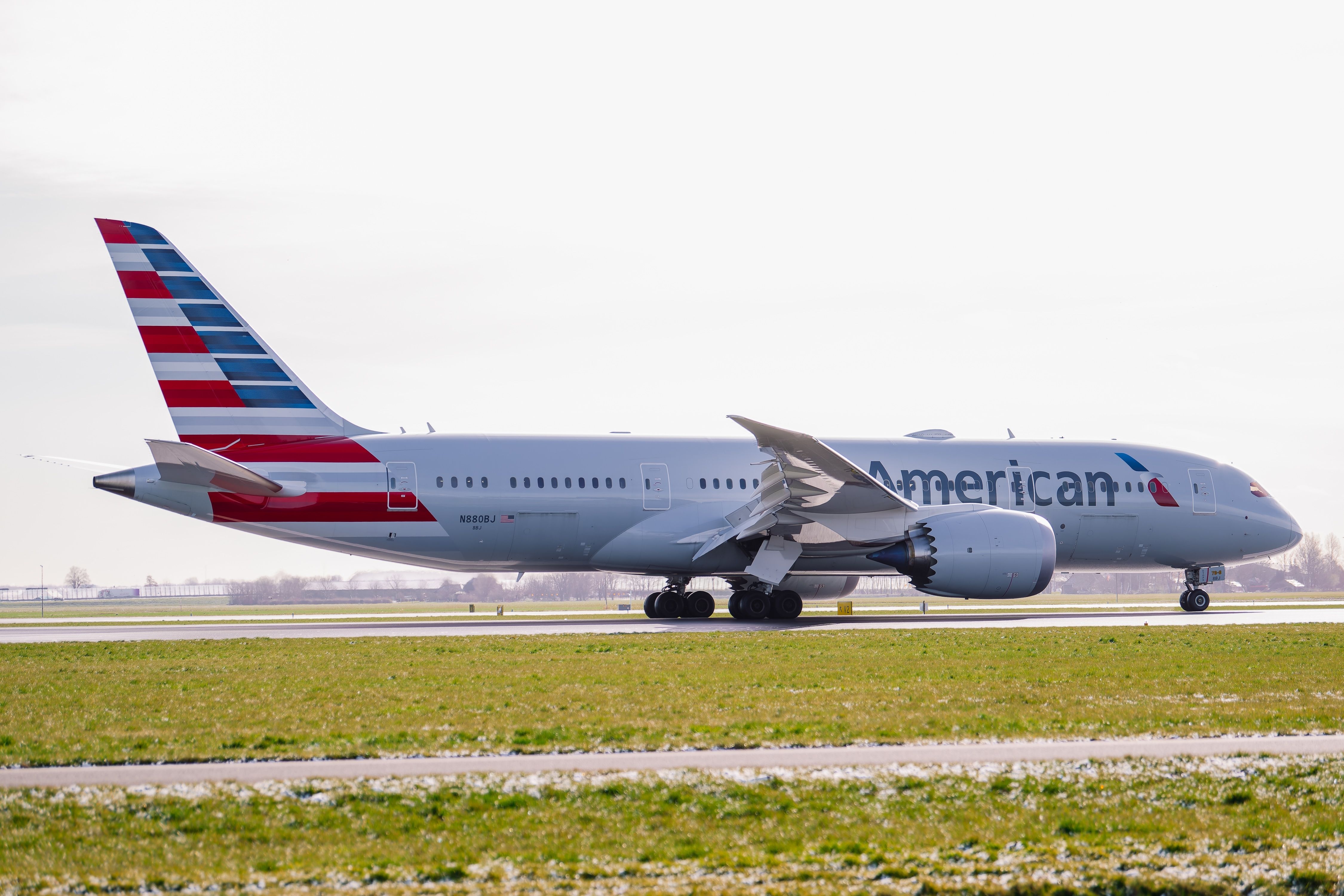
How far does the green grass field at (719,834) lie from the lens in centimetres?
663

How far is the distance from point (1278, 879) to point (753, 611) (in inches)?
902

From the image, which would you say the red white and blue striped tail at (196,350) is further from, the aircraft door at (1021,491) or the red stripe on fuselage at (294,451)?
the aircraft door at (1021,491)

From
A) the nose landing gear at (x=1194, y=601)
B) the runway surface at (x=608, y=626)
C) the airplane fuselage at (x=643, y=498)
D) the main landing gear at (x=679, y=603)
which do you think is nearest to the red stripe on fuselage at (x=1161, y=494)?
the airplane fuselage at (x=643, y=498)

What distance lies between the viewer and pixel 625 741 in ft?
34.8

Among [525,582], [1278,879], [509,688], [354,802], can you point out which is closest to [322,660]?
[509,688]

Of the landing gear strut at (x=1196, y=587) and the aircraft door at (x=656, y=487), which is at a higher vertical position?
the aircraft door at (x=656, y=487)

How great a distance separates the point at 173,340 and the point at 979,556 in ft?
59.7

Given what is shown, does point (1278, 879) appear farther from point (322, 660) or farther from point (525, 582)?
point (525, 582)

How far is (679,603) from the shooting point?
106 ft

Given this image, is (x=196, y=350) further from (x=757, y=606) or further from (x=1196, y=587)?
(x=1196, y=587)

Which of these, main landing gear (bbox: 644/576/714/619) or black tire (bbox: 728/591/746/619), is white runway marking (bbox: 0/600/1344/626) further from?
black tire (bbox: 728/591/746/619)

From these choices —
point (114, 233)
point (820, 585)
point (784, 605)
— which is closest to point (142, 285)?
point (114, 233)

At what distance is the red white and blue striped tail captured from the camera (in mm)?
27609

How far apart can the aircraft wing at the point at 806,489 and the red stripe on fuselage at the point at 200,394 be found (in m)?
11.4
